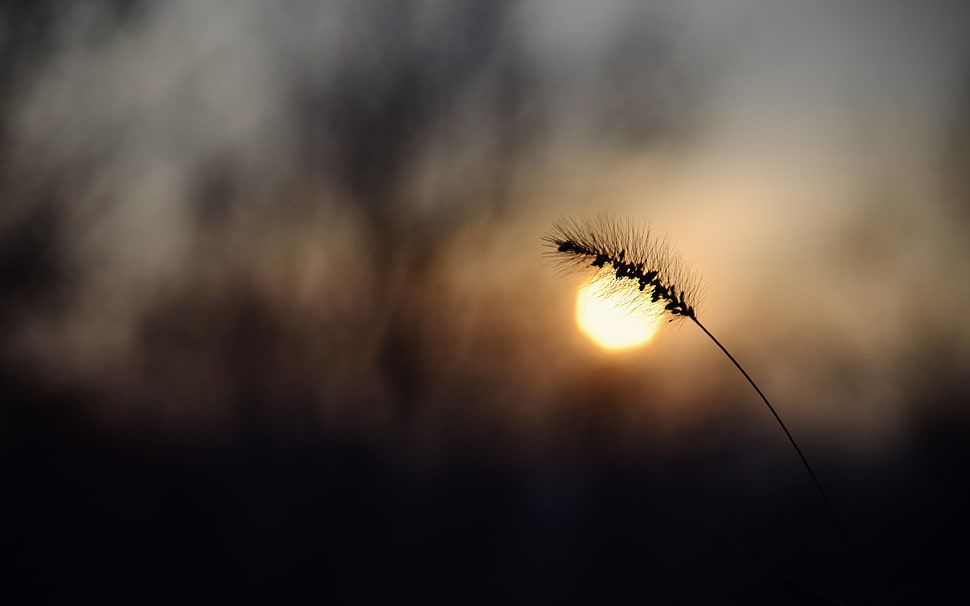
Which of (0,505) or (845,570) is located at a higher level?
(0,505)

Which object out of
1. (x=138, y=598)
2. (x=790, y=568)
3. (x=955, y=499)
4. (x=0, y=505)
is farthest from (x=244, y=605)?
(x=955, y=499)

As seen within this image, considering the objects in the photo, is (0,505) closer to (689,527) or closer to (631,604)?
(631,604)

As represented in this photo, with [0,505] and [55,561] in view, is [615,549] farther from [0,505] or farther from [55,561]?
[0,505]

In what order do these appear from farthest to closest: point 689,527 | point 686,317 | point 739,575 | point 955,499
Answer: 1. point 689,527
2. point 739,575
3. point 955,499
4. point 686,317

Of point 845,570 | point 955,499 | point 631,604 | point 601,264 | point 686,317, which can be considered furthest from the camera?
point 631,604

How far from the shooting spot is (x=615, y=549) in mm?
9656

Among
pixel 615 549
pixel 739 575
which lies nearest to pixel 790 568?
pixel 739 575

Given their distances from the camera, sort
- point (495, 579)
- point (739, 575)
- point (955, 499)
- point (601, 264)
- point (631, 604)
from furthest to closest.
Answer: point (495, 579), point (631, 604), point (739, 575), point (955, 499), point (601, 264)

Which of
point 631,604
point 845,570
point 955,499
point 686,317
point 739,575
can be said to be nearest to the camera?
point 686,317

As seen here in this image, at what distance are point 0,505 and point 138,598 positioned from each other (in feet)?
10.1

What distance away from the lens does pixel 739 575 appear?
7219 mm

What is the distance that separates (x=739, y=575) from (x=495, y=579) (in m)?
4.60

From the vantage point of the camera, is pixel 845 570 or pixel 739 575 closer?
pixel 845 570

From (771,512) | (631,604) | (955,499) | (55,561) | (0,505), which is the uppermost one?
(0,505)
